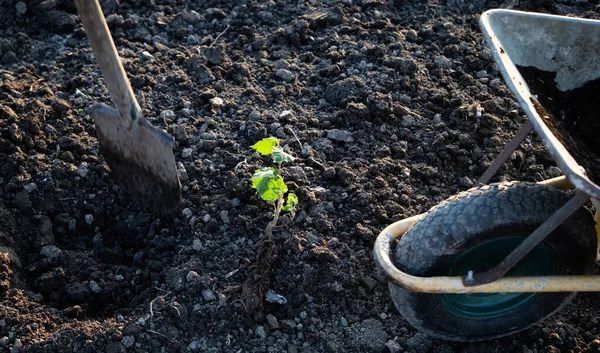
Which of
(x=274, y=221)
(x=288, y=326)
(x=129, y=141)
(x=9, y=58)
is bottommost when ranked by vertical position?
(x=288, y=326)

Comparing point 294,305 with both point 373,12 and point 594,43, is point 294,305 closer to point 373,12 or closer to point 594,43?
point 594,43

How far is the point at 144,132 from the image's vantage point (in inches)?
128

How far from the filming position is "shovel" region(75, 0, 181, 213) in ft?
9.95

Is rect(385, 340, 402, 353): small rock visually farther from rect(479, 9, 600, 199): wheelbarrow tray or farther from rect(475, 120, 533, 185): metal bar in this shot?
rect(479, 9, 600, 199): wheelbarrow tray

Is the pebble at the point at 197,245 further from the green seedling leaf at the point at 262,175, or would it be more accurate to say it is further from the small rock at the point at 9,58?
the small rock at the point at 9,58

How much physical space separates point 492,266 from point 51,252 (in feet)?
6.78

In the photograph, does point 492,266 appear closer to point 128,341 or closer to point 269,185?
point 269,185

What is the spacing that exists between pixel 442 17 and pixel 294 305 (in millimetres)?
2405

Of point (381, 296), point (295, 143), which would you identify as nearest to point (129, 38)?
point (295, 143)

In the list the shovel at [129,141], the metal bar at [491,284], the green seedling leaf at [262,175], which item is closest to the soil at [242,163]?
the shovel at [129,141]

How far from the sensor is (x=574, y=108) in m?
3.08

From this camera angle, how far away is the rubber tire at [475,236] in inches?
99.9

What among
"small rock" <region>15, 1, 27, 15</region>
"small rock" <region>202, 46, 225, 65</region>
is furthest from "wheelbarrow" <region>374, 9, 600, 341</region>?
"small rock" <region>15, 1, 27, 15</region>

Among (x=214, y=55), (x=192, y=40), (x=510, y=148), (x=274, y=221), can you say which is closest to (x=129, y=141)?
(x=274, y=221)
